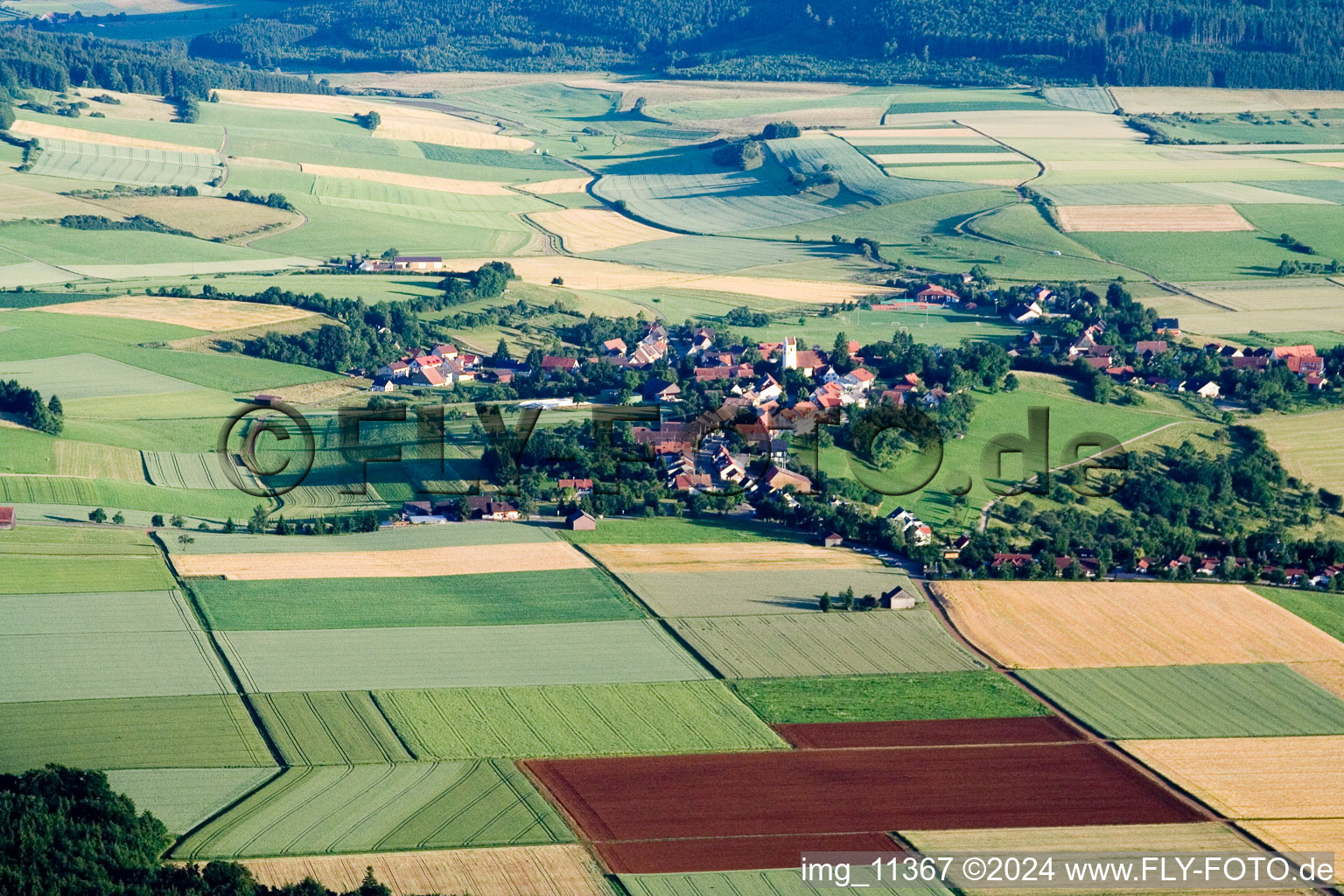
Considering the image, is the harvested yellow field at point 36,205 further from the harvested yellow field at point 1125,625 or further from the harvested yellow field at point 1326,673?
the harvested yellow field at point 1326,673

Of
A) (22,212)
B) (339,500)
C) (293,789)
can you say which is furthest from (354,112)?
(293,789)

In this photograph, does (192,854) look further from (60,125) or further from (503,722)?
(60,125)

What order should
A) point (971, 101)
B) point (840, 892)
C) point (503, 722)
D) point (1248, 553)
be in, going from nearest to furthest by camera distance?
point (840, 892) → point (503, 722) → point (1248, 553) → point (971, 101)

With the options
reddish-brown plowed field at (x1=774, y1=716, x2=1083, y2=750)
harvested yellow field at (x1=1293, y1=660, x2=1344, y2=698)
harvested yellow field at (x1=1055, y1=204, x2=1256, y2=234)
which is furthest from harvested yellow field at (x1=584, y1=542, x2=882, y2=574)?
harvested yellow field at (x1=1055, y1=204, x2=1256, y2=234)

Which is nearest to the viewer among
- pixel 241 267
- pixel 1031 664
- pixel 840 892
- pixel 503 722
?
pixel 840 892

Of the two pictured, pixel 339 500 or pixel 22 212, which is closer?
pixel 339 500

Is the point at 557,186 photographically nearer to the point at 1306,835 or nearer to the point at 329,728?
the point at 329,728

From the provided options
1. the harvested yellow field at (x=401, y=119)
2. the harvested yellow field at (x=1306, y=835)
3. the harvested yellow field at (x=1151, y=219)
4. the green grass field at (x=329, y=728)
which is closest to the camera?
the harvested yellow field at (x=1306, y=835)

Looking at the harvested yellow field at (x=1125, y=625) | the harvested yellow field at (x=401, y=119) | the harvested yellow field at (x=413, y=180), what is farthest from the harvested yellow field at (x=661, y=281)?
the harvested yellow field at (x=401, y=119)

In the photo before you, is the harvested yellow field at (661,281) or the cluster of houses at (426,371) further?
the harvested yellow field at (661,281)
